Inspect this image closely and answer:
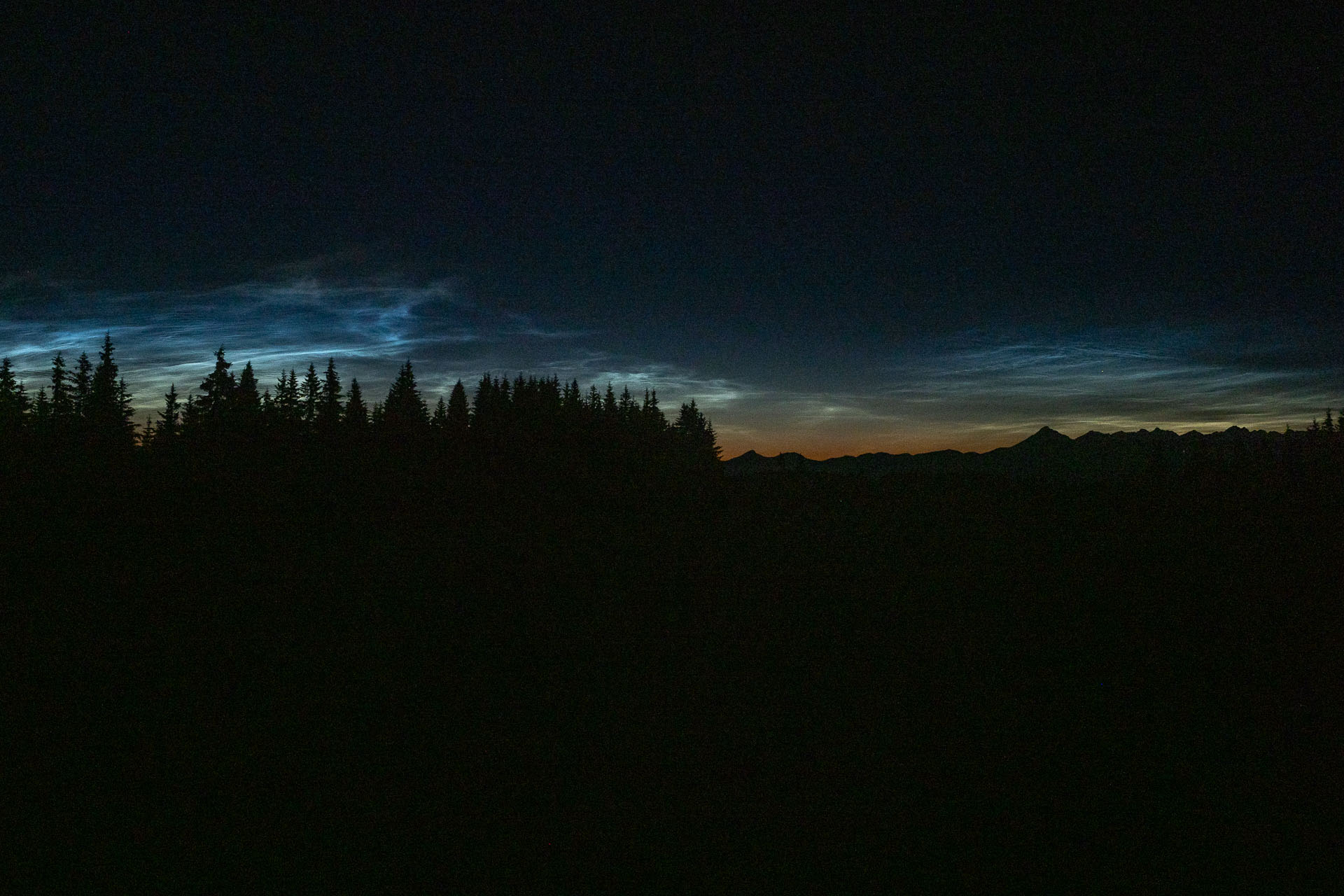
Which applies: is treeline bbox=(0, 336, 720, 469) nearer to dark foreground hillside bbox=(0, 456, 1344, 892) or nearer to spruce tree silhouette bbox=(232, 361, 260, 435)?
spruce tree silhouette bbox=(232, 361, 260, 435)

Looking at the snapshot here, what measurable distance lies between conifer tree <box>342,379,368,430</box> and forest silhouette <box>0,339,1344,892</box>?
96.8 feet

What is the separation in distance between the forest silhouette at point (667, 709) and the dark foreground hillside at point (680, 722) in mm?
69

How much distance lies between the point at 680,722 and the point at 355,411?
67625 mm

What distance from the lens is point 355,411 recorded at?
68312mm

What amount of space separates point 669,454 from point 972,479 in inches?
2199

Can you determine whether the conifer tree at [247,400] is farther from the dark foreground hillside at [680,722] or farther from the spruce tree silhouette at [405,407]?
the dark foreground hillside at [680,722]

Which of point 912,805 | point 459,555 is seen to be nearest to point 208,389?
point 459,555

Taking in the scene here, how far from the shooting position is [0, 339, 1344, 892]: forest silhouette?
8.64m

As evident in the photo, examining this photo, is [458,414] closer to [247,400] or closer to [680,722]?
[247,400]

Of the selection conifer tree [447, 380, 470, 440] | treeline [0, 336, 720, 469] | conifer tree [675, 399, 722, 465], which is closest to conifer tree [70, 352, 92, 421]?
treeline [0, 336, 720, 469]

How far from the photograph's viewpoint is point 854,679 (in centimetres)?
1458

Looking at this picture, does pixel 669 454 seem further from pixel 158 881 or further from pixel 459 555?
pixel 158 881

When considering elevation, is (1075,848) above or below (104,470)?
below

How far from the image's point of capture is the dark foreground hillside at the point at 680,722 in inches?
336
